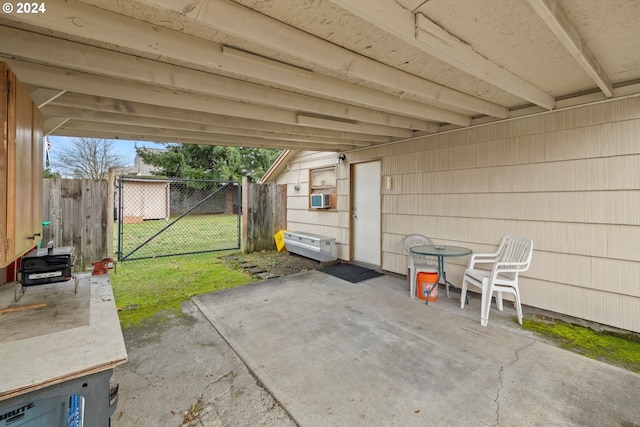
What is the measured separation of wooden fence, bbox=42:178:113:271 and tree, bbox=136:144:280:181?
835cm

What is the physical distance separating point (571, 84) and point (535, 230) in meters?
1.60

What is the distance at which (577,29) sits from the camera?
5.92 ft

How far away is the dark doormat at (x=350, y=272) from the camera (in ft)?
15.4

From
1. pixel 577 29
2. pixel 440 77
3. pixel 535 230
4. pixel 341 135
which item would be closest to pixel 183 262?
pixel 341 135

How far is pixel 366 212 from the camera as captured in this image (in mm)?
5492

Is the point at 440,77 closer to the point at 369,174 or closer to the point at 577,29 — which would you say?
the point at 577,29

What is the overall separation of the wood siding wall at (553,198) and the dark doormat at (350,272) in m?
1.19

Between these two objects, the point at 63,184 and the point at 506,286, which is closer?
the point at 506,286

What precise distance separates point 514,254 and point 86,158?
57.3 ft

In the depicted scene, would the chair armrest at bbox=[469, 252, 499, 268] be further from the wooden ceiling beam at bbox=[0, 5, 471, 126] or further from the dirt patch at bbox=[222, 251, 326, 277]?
the dirt patch at bbox=[222, 251, 326, 277]

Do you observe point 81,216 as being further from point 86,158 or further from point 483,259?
point 86,158

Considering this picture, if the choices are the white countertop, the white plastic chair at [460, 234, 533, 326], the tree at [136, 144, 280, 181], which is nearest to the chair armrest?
the white plastic chair at [460, 234, 533, 326]

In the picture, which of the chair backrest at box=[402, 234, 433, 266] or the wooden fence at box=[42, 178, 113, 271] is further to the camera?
the wooden fence at box=[42, 178, 113, 271]

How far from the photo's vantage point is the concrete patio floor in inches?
68.4
